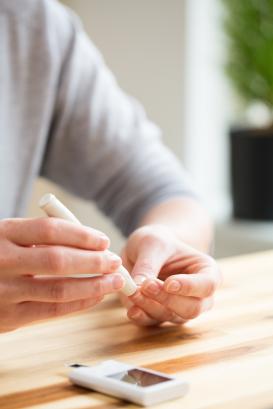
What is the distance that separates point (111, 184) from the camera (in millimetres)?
1571

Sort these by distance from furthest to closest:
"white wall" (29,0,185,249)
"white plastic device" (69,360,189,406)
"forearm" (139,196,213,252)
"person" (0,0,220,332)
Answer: "white wall" (29,0,185,249), "person" (0,0,220,332), "forearm" (139,196,213,252), "white plastic device" (69,360,189,406)

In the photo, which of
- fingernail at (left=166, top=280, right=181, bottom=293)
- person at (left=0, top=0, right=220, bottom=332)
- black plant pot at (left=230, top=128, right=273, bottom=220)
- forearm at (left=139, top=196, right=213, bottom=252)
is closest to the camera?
fingernail at (left=166, top=280, right=181, bottom=293)

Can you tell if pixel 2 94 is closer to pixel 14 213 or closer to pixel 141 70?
pixel 14 213

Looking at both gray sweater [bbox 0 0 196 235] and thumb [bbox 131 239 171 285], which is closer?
thumb [bbox 131 239 171 285]

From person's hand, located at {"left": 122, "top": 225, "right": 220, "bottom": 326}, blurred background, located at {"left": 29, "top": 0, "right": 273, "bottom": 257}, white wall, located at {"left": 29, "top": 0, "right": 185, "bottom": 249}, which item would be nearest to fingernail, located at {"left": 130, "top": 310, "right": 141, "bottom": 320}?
person's hand, located at {"left": 122, "top": 225, "right": 220, "bottom": 326}

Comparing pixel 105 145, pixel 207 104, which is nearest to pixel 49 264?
pixel 105 145

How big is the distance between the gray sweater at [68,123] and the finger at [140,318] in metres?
0.50

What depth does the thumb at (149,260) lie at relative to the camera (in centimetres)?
101

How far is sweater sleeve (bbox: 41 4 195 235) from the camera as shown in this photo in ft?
5.03

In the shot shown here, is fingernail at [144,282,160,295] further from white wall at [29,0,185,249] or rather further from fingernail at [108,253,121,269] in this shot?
white wall at [29,0,185,249]

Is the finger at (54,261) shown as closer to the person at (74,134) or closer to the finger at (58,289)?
the finger at (58,289)

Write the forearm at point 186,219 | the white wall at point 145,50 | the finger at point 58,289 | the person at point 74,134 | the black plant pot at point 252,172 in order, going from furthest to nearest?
the white wall at point 145,50 < the black plant pot at point 252,172 < the person at point 74,134 < the forearm at point 186,219 < the finger at point 58,289

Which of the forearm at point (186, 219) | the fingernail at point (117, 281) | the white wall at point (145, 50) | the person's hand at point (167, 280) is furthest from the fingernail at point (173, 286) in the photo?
the white wall at point (145, 50)

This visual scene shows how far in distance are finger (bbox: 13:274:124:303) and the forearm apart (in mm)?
446
